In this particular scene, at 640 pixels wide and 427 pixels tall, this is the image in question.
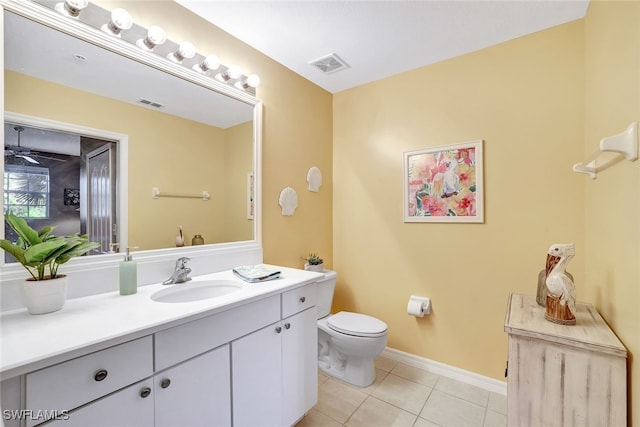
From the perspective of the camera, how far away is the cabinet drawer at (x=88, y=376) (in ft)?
2.38

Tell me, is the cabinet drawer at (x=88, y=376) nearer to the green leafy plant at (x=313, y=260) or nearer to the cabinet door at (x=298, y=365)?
the cabinet door at (x=298, y=365)

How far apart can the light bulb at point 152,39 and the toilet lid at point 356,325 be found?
2.02 metres

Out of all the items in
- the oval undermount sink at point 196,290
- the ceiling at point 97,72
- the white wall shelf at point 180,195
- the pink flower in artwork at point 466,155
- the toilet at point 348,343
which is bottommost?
the toilet at point 348,343

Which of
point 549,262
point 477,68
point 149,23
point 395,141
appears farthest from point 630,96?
point 149,23

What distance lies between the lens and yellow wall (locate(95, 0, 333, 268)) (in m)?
1.70

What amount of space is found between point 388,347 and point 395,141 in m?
1.77

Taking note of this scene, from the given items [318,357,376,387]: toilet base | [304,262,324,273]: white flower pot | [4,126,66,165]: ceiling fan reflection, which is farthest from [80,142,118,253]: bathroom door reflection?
[318,357,376,387]: toilet base

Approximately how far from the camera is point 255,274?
158 cm

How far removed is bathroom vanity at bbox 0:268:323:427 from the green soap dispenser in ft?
0.13

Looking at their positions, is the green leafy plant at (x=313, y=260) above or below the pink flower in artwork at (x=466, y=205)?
below

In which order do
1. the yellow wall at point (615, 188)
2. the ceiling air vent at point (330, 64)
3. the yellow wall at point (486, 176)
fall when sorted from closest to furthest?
the yellow wall at point (615, 188), the yellow wall at point (486, 176), the ceiling air vent at point (330, 64)

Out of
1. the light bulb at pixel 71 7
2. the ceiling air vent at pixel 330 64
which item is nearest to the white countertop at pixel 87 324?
the light bulb at pixel 71 7

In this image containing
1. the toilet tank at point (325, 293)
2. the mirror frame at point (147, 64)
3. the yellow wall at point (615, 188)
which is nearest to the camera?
the yellow wall at point (615, 188)

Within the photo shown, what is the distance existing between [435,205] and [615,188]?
1069mm
